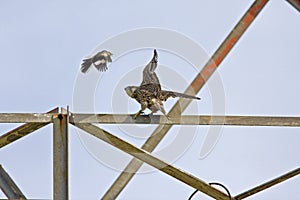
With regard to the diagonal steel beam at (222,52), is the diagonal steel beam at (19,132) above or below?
below

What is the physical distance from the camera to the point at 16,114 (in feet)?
12.2

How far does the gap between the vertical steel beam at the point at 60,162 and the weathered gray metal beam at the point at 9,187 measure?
72 cm

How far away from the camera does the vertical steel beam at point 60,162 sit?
3566 mm

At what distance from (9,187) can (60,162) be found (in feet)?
2.52

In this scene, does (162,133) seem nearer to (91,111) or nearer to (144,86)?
(144,86)

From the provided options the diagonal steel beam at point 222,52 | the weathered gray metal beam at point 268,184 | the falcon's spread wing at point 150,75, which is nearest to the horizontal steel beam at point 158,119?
the falcon's spread wing at point 150,75

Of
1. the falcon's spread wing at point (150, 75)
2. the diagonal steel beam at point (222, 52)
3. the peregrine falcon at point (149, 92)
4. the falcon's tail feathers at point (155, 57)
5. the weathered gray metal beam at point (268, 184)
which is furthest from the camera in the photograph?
the diagonal steel beam at point (222, 52)

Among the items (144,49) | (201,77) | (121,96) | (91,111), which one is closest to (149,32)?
(144,49)

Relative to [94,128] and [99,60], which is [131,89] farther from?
[99,60]

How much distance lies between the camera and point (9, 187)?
426cm

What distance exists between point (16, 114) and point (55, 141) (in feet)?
0.85

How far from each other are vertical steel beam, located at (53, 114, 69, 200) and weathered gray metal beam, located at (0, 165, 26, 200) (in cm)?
72

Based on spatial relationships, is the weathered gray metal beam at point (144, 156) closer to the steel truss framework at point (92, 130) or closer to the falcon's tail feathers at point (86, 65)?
the steel truss framework at point (92, 130)

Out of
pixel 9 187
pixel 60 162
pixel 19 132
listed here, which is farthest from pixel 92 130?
pixel 9 187
